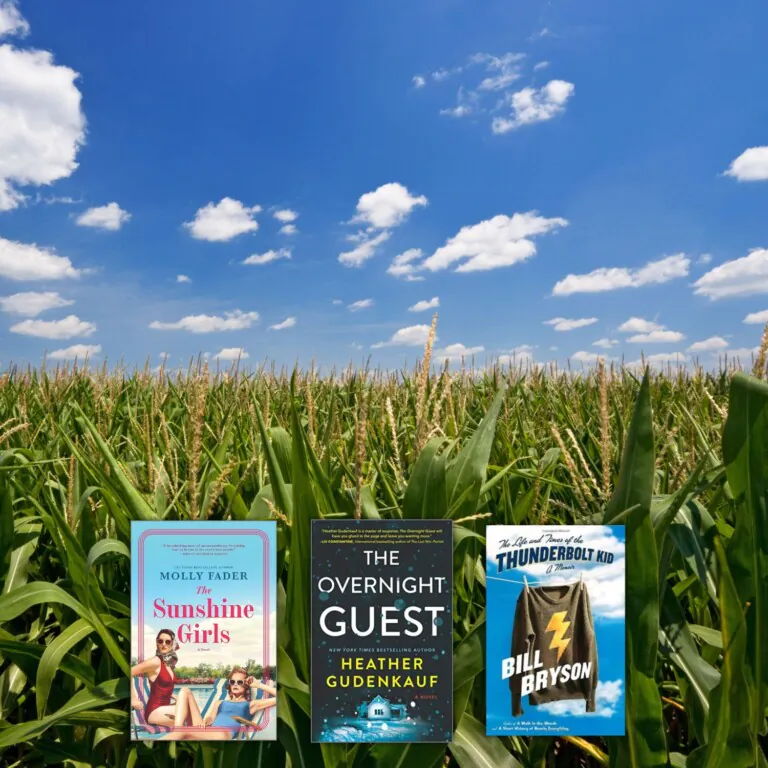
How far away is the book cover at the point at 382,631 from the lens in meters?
0.83

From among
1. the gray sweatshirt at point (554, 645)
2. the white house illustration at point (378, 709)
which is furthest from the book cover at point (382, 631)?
the gray sweatshirt at point (554, 645)

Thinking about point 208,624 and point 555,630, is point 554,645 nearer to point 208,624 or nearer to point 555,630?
point 555,630

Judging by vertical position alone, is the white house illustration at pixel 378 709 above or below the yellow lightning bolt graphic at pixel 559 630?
below

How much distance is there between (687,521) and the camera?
3.40 ft

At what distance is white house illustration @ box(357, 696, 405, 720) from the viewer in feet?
2.74

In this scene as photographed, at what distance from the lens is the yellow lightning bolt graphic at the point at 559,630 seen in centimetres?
83

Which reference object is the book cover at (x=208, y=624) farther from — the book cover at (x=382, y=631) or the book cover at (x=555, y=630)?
the book cover at (x=555, y=630)

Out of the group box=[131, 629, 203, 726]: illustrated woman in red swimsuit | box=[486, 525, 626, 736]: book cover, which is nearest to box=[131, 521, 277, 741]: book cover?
box=[131, 629, 203, 726]: illustrated woman in red swimsuit

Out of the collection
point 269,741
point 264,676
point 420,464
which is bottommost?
point 269,741

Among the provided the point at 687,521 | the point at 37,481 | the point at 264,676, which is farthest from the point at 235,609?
the point at 37,481

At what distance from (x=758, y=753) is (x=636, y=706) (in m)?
0.20

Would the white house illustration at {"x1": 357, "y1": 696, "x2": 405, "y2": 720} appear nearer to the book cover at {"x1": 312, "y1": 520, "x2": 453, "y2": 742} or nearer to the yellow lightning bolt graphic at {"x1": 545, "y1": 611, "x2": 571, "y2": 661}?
the book cover at {"x1": 312, "y1": 520, "x2": 453, "y2": 742}

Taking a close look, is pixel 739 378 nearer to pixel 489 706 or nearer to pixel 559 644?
pixel 559 644

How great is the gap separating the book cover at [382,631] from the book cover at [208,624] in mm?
77
